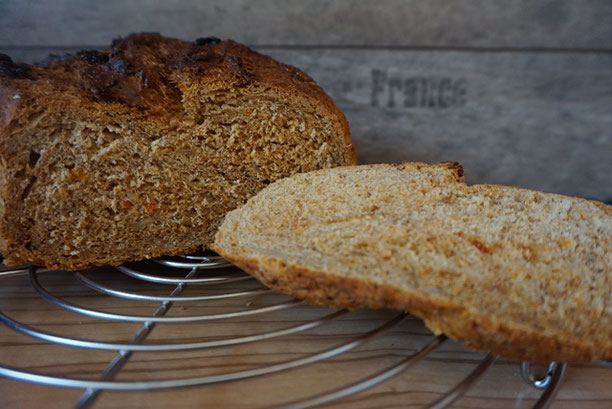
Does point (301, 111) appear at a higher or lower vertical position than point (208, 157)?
higher

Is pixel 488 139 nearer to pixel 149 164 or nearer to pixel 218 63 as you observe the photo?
pixel 218 63

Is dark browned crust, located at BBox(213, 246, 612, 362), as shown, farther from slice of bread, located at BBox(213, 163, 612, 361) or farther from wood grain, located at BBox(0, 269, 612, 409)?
wood grain, located at BBox(0, 269, 612, 409)

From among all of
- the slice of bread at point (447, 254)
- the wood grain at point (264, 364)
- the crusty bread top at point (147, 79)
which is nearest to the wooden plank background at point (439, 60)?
the crusty bread top at point (147, 79)

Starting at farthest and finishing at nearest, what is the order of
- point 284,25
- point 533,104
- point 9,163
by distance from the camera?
point 533,104 < point 284,25 < point 9,163

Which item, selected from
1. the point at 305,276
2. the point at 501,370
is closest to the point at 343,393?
the point at 305,276

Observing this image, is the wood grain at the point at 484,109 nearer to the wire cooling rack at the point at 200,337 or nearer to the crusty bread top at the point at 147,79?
the crusty bread top at the point at 147,79

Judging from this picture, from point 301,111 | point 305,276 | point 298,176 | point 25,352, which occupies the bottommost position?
point 25,352
